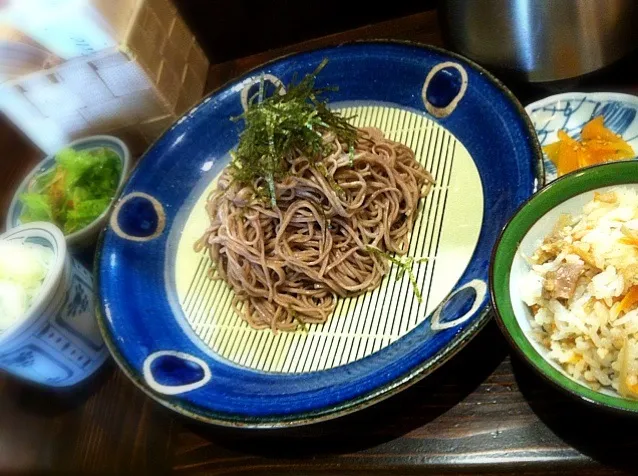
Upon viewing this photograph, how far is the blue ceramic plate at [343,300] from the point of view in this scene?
1214 mm

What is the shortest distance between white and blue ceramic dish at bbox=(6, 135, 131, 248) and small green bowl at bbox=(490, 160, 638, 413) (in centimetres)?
118

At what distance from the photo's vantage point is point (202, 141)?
1867 mm

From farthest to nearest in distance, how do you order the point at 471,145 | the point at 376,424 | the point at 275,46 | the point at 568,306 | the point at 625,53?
1. the point at 275,46
2. the point at 471,145
3. the point at 625,53
4. the point at 376,424
5. the point at 568,306

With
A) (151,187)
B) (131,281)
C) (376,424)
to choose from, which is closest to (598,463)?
(376,424)

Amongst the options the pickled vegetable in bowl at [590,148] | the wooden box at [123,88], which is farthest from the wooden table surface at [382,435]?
the wooden box at [123,88]

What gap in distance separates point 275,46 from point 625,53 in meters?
1.24

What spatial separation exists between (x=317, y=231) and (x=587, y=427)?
802mm

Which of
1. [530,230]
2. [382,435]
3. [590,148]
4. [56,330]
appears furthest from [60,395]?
[590,148]

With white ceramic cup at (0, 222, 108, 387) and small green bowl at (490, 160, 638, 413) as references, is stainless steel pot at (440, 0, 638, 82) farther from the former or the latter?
white ceramic cup at (0, 222, 108, 387)

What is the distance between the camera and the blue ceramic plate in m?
1.21

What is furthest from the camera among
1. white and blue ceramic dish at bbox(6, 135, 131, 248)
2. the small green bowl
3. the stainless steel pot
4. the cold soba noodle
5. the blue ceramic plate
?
white and blue ceramic dish at bbox(6, 135, 131, 248)

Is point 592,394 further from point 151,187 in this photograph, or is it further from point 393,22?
point 393,22

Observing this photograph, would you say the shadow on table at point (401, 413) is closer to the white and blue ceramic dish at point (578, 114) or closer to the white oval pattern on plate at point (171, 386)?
the white oval pattern on plate at point (171, 386)

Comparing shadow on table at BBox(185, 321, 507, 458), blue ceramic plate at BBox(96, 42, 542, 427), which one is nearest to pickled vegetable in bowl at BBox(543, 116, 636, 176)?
blue ceramic plate at BBox(96, 42, 542, 427)
